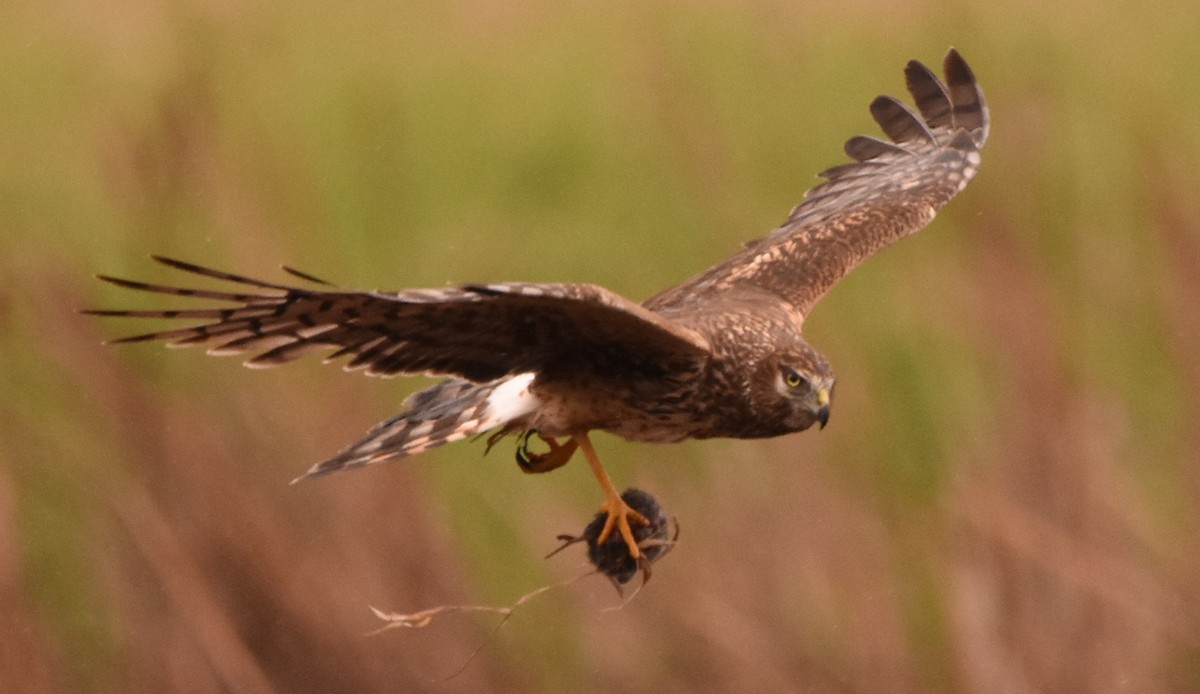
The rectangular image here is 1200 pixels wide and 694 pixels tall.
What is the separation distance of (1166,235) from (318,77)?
14.0 ft

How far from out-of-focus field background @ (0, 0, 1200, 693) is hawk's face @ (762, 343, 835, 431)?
1045 mm

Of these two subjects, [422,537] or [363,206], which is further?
[363,206]

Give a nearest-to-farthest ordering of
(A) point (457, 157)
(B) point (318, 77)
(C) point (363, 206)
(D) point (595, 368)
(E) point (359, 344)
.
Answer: (E) point (359, 344), (D) point (595, 368), (C) point (363, 206), (A) point (457, 157), (B) point (318, 77)

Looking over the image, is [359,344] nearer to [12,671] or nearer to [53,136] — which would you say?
[12,671]

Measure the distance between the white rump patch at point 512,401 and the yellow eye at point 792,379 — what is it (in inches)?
19.2

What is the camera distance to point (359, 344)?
3.49 meters

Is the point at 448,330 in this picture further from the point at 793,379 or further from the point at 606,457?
the point at 606,457

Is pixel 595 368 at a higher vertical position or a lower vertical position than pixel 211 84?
lower

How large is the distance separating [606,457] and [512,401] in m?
2.79

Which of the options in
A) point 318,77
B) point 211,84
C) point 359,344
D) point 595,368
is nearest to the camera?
point 359,344

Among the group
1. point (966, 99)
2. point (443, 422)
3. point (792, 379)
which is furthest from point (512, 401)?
point (966, 99)

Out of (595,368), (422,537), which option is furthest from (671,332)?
(422,537)

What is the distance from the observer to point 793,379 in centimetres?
385

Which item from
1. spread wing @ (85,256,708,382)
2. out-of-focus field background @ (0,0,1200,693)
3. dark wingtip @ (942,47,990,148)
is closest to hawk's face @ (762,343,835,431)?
spread wing @ (85,256,708,382)
